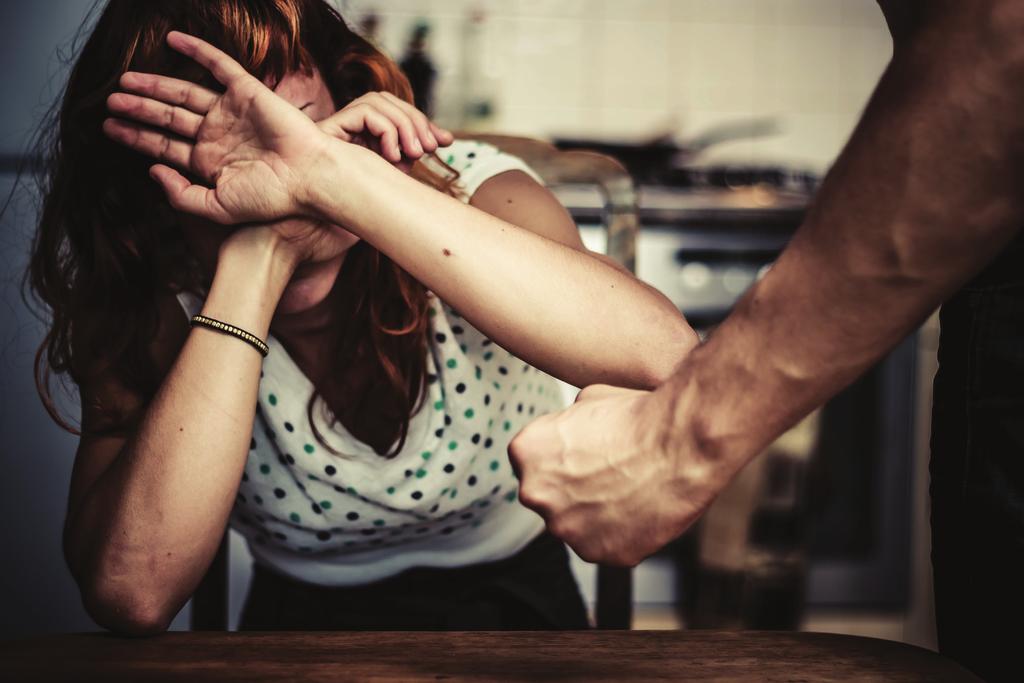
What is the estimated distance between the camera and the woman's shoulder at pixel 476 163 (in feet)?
2.90

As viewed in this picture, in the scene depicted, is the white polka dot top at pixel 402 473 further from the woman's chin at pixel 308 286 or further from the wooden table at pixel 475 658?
the wooden table at pixel 475 658

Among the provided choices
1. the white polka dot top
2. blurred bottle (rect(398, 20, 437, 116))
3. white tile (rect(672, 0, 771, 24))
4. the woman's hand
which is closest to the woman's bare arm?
the woman's hand

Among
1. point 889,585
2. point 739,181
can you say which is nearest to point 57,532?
point 739,181

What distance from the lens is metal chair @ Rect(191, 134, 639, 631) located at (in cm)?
91

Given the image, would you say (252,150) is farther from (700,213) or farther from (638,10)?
(638,10)

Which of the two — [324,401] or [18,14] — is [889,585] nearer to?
[324,401]

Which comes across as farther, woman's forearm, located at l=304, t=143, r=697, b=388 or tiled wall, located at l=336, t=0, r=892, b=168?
tiled wall, located at l=336, t=0, r=892, b=168

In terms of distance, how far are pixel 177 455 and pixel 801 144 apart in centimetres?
211

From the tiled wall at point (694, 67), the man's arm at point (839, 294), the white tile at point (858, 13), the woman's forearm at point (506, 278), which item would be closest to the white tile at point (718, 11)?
the tiled wall at point (694, 67)

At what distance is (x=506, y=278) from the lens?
607 mm

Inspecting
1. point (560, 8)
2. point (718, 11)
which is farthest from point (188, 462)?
point (718, 11)

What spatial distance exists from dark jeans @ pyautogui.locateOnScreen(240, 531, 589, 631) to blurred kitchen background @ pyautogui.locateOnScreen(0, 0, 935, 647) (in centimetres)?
64

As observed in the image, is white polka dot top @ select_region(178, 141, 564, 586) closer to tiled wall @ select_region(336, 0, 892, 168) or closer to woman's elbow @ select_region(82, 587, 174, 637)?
woman's elbow @ select_region(82, 587, 174, 637)

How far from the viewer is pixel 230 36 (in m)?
0.72
